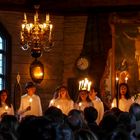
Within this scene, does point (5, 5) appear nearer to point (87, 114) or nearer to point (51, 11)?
point (51, 11)

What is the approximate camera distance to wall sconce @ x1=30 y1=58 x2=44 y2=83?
13.6 meters

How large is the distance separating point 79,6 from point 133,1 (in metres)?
1.45

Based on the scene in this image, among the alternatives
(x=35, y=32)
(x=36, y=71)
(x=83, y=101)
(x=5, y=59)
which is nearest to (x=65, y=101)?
(x=83, y=101)

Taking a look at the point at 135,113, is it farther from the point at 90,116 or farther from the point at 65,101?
the point at 65,101

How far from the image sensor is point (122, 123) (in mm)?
5641

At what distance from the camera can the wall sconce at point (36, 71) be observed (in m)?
13.6

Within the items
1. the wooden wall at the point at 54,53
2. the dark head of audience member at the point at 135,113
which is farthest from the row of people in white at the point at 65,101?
the dark head of audience member at the point at 135,113

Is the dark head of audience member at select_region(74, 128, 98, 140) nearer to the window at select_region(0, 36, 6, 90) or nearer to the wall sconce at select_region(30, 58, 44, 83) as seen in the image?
the wall sconce at select_region(30, 58, 44, 83)

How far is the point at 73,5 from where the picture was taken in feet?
45.0

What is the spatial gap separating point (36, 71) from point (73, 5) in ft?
6.65

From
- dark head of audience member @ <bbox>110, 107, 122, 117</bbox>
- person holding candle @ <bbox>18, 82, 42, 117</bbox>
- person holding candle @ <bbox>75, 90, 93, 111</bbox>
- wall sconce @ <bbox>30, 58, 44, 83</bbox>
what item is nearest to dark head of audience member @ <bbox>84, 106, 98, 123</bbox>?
dark head of audience member @ <bbox>110, 107, 122, 117</bbox>

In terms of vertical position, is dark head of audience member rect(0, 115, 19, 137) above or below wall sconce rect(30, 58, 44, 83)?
below

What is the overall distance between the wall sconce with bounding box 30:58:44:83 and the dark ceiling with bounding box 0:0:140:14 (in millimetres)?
1507

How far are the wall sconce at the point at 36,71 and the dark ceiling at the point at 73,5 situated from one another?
1507 mm
